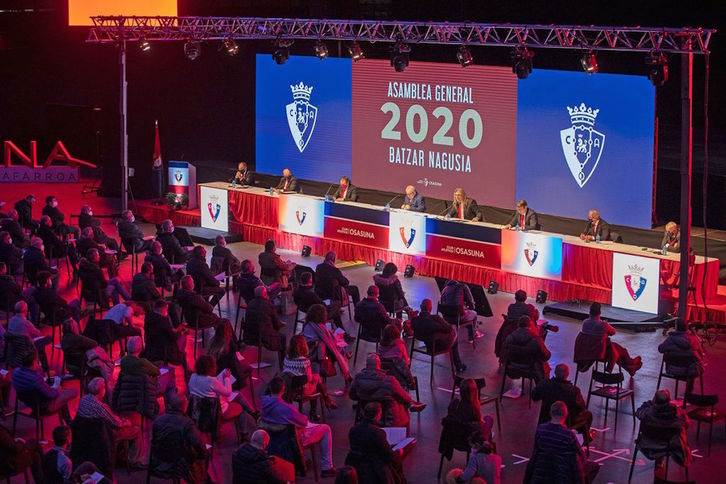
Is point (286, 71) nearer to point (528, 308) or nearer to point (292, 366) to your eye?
point (528, 308)

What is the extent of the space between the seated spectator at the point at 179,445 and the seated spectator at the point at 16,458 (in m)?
0.91

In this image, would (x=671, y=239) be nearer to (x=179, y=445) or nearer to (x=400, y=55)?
(x=400, y=55)

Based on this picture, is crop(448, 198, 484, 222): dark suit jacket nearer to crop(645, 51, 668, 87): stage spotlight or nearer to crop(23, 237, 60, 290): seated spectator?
crop(645, 51, 668, 87): stage spotlight

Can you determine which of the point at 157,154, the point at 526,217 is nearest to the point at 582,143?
the point at 526,217

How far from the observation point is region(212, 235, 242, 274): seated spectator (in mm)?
16672

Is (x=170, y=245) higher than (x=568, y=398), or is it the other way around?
(x=170, y=245)

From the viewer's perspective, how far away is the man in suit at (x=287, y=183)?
840 inches

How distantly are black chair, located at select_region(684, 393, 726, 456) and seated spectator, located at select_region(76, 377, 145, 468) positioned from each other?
5050 mm

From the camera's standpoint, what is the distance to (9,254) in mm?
16797

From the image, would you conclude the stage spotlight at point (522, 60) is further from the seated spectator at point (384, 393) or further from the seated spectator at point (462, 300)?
the seated spectator at point (384, 393)

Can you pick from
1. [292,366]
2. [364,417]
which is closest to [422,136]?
[292,366]

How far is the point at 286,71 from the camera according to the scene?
21.9 meters

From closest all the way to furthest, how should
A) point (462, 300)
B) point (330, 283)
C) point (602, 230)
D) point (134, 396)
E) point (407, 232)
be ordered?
1. point (134, 396)
2. point (462, 300)
3. point (330, 283)
4. point (602, 230)
5. point (407, 232)

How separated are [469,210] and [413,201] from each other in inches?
43.8
